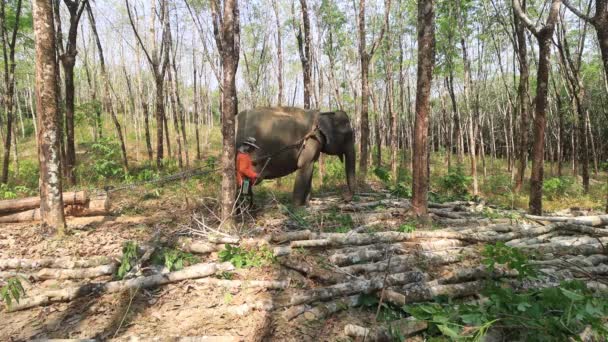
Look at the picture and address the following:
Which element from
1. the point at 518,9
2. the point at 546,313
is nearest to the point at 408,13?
the point at 518,9

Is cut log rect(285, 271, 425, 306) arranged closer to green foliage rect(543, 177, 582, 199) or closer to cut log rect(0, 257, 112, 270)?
cut log rect(0, 257, 112, 270)

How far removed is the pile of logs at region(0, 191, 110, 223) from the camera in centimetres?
673

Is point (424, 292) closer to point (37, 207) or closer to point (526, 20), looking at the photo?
point (526, 20)

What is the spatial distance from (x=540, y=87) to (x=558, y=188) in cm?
731

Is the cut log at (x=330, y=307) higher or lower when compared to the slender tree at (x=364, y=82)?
lower

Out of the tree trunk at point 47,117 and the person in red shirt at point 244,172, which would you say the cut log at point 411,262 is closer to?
the person in red shirt at point 244,172

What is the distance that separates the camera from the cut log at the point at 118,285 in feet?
12.5

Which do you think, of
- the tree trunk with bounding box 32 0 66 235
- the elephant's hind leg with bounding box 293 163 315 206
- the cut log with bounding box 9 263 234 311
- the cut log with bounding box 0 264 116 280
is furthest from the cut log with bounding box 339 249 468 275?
the tree trunk with bounding box 32 0 66 235

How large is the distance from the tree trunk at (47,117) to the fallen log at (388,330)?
4863 millimetres

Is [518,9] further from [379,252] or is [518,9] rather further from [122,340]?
[122,340]

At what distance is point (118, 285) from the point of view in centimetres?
407

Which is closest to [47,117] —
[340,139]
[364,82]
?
[340,139]

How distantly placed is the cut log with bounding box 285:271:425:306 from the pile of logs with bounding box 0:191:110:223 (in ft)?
17.2

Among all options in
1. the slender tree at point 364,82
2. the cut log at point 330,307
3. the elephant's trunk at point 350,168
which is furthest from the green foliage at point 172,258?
the slender tree at point 364,82
